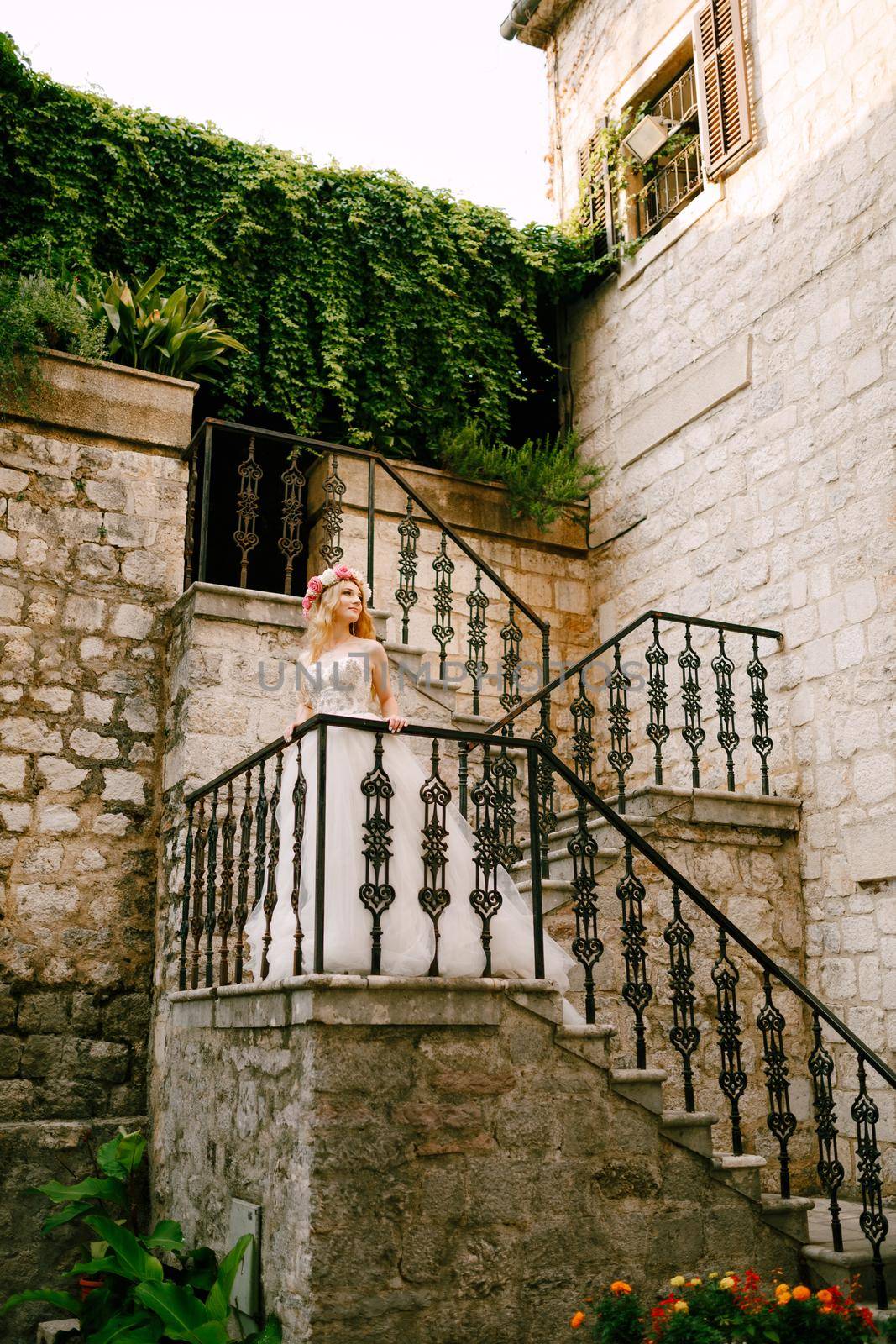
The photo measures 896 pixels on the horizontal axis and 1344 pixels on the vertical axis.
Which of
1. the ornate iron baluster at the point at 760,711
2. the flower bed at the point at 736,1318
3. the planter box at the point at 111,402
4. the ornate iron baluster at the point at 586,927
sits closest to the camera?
the flower bed at the point at 736,1318

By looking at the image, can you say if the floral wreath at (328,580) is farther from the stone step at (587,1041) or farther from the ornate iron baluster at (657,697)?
the ornate iron baluster at (657,697)

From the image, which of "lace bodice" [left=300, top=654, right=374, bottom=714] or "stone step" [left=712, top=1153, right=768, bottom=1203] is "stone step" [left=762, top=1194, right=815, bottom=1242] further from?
"lace bodice" [left=300, top=654, right=374, bottom=714]

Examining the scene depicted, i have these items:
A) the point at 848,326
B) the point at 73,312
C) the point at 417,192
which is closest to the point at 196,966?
the point at 73,312

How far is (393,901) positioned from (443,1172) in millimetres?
899

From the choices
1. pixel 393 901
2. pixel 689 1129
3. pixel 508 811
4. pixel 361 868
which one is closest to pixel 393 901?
pixel 393 901

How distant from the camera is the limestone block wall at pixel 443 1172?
3652mm

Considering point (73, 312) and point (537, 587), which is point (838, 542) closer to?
point (537, 587)

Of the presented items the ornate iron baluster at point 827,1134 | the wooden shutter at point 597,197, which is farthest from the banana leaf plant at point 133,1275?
the wooden shutter at point 597,197

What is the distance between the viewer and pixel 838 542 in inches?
259

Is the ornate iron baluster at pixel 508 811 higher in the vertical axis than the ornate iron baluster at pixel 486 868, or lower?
higher

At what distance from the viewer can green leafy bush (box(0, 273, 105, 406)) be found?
6176mm

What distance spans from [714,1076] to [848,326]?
167 inches

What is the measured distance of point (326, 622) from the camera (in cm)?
488

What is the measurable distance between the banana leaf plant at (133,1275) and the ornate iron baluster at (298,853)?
0.95m
